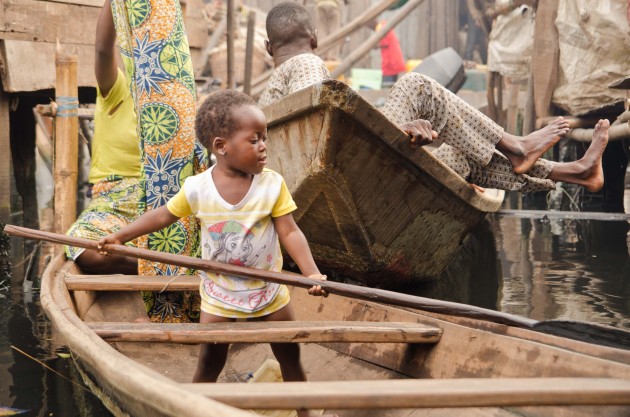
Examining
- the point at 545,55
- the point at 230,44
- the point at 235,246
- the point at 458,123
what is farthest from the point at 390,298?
the point at 545,55

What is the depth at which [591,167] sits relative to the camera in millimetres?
4020

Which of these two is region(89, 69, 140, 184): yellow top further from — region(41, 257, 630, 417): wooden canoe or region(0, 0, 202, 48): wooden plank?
region(0, 0, 202, 48): wooden plank

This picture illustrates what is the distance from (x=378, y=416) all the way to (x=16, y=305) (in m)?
3.05

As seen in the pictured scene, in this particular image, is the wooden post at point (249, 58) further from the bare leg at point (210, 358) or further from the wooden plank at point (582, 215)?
the bare leg at point (210, 358)

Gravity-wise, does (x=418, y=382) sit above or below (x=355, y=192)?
below

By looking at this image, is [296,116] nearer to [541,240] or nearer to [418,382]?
[418,382]

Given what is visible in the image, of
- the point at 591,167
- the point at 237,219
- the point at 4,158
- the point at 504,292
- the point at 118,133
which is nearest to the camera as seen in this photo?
the point at 237,219

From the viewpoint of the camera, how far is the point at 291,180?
3.97m

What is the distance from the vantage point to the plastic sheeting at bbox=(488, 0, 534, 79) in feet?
32.9

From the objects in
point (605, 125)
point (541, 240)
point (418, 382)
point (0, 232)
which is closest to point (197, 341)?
point (418, 382)

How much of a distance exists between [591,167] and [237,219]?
2.05 meters

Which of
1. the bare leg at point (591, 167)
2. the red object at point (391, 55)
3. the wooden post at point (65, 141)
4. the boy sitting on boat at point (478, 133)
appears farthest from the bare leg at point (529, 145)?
the red object at point (391, 55)

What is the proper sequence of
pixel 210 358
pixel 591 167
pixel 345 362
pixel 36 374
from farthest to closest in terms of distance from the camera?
pixel 591 167, pixel 36 374, pixel 345 362, pixel 210 358

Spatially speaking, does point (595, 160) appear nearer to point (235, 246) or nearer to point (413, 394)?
point (235, 246)
